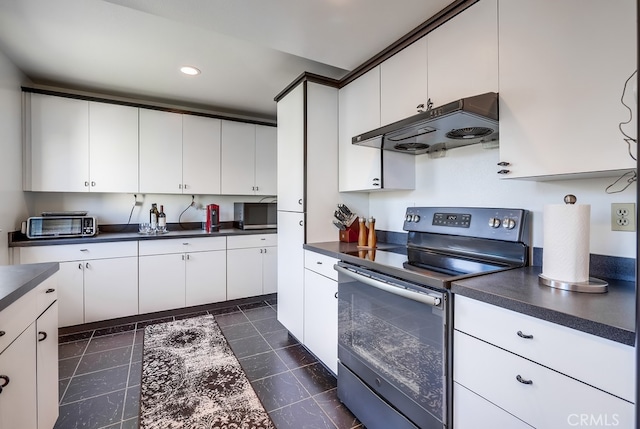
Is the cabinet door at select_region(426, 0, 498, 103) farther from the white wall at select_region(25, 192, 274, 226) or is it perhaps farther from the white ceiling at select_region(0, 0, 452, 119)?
the white wall at select_region(25, 192, 274, 226)

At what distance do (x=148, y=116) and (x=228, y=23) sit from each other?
1979mm

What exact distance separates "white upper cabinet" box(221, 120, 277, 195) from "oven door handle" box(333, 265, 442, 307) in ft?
7.86

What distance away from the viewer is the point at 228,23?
5.61 ft

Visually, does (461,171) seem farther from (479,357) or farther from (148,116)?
(148,116)

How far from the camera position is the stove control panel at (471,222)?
1455 mm

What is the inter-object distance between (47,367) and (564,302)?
83.7 inches

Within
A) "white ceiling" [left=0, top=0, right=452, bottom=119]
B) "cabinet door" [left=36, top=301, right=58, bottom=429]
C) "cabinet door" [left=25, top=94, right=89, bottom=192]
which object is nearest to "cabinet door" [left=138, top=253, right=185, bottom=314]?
"cabinet door" [left=25, top=94, right=89, bottom=192]

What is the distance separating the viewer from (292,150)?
246 centimetres

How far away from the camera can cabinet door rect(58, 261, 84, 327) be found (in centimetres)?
266

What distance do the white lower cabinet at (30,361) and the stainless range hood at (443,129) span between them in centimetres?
175

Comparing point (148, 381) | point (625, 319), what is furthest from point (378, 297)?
point (148, 381)

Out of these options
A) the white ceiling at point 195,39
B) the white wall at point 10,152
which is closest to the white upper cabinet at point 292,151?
the white ceiling at point 195,39

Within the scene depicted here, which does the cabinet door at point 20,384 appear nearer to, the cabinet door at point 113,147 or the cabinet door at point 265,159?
the cabinet door at point 113,147

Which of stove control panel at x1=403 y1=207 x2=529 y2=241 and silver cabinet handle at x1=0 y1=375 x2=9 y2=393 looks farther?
stove control panel at x1=403 y1=207 x2=529 y2=241
